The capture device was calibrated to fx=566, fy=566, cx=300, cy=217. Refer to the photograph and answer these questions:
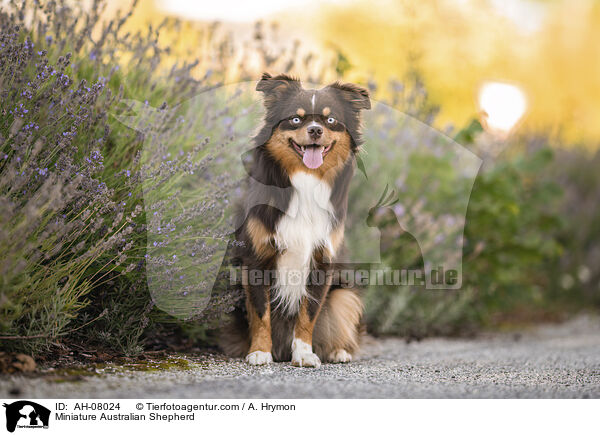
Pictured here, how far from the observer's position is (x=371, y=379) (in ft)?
10.2

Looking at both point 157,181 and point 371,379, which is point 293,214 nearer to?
point 157,181

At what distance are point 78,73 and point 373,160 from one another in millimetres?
2584

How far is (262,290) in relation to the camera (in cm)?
352

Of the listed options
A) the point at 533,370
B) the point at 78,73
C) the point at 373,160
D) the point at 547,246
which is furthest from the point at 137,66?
the point at 547,246

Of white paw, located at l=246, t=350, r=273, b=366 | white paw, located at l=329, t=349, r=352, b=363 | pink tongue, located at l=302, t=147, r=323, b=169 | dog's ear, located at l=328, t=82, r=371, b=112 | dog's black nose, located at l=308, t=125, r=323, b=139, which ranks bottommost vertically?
white paw, located at l=329, t=349, r=352, b=363

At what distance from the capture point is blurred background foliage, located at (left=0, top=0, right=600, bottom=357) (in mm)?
2867

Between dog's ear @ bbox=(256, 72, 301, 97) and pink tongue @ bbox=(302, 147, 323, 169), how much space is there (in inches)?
19.0

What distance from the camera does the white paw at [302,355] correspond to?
3.46 meters

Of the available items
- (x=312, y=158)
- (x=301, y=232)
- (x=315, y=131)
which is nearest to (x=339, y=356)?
(x=301, y=232)

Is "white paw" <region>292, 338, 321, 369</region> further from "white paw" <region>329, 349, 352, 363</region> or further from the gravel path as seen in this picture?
"white paw" <region>329, 349, 352, 363</region>
